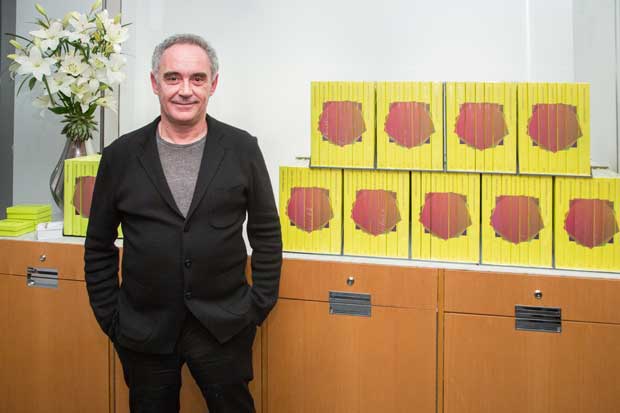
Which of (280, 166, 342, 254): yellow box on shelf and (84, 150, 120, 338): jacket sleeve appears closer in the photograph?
(84, 150, 120, 338): jacket sleeve

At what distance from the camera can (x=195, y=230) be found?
1.36 meters

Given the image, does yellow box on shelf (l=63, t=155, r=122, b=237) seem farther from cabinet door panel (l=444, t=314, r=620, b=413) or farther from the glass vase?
cabinet door panel (l=444, t=314, r=620, b=413)

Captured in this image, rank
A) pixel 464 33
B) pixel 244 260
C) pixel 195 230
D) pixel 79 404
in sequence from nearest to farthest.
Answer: pixel 195 230 < pixel 244 260 < pixel 79 404 < pixel 464 33

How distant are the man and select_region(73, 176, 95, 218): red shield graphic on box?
0.50 m

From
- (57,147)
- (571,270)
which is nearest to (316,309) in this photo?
(571,270)

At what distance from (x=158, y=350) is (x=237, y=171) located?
0.61 metres

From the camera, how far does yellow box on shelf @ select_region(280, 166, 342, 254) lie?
1.66 meters

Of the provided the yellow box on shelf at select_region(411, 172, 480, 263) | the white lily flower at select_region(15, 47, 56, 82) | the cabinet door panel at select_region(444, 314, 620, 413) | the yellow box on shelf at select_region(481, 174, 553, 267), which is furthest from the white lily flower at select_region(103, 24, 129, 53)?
the cabinet door panel at select_region(444, 314, 620, 413)

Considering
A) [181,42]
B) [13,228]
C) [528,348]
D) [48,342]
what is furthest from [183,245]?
[528,348]

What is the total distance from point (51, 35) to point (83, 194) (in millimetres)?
676

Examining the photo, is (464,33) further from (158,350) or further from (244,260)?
(158,350)

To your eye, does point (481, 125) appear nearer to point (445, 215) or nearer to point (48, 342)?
point (445, 215)

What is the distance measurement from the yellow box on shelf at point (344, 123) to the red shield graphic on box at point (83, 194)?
1.00 m

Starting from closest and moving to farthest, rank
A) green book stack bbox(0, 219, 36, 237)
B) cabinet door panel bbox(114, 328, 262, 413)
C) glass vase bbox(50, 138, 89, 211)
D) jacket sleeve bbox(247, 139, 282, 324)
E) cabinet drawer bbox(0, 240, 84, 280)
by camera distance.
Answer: jacket sleeve bbox(247, 139, 282, 324)
cabinet door panel bbox(114, 328, 262, 413)
cabinet drawer bbox(0, 240, 84, 280)
green book stack bbox(0, 219, 36, 237)
glass vase bbox(50, 138, 89, 211)
